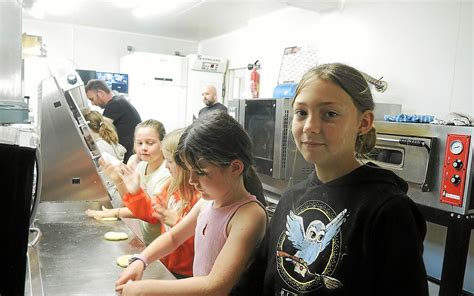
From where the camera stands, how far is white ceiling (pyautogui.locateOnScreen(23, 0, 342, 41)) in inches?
152

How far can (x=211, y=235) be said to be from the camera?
3.02ft

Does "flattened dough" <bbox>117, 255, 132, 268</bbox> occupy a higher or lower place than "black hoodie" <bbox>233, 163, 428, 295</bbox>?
lower

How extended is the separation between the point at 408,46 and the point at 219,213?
2.28 meters

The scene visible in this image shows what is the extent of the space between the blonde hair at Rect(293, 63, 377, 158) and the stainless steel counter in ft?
2.02

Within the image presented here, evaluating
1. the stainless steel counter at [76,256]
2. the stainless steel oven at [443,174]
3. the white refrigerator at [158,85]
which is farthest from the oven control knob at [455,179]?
the white refrigerator at [158,85]

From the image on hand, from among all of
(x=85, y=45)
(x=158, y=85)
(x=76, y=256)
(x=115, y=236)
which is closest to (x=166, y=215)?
(x=115, y=236)

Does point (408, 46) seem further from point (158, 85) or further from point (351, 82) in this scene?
point (158, 85)

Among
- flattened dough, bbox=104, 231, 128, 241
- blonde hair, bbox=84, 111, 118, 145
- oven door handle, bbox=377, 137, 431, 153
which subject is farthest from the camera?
blonde hair, bbox=84, 111, 118, 145

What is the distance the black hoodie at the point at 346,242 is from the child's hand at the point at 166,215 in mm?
442

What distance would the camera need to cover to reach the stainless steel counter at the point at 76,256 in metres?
0.86

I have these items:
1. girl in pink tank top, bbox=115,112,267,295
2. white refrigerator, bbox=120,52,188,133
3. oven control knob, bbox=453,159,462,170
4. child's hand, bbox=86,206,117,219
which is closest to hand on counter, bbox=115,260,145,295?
girl in pink tank top, bbox=115,112,267,295

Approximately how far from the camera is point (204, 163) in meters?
0.88

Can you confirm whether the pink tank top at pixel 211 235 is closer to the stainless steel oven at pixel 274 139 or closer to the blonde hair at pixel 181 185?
the blonde hair at pixel 181 185

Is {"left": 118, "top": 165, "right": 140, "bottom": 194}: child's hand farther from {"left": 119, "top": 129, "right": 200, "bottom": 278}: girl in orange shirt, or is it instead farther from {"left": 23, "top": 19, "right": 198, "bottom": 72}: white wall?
{"left": 23, "top": 19, "right": 198, "bottom": 72}: white wall
